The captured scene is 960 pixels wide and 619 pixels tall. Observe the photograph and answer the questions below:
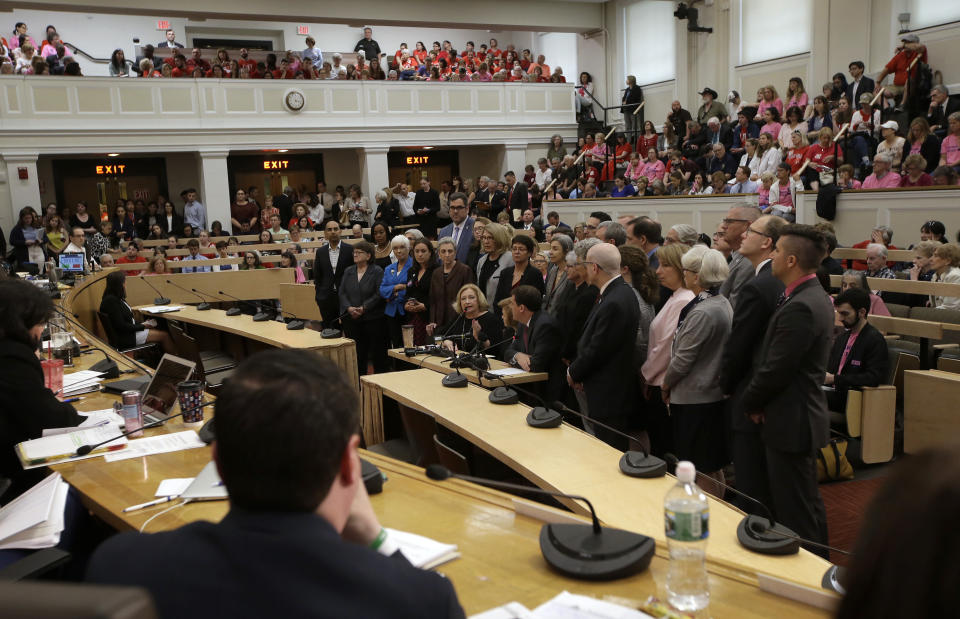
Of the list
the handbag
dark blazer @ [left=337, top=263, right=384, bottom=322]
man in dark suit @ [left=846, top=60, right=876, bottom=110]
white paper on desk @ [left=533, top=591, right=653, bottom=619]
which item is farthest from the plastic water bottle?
man in dark suit @ [left=846, top=60, right=876, bottom=110]

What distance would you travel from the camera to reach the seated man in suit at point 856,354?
524 cm

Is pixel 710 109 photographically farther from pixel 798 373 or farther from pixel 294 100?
pixel 798 373

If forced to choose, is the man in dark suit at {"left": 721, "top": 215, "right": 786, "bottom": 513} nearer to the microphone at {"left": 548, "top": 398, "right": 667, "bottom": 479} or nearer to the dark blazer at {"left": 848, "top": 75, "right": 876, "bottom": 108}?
the microphone at {"left": 548, "top": 398, "right": 667, "bottom": 479}

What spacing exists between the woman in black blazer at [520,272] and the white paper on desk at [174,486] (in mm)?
3734

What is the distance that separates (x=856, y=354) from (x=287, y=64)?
1496 cm

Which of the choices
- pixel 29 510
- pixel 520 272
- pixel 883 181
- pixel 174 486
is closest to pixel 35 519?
pixel 29 510

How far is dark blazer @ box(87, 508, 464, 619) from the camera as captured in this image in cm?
120

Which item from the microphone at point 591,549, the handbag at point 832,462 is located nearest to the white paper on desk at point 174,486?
the microphone at point 591,549

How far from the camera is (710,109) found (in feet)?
49.3

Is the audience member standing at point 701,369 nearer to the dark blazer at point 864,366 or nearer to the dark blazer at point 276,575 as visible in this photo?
the dark blazer at point 864,366

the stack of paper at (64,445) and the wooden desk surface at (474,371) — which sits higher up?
the stack of paper at (64,445)

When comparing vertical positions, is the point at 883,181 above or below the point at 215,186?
below

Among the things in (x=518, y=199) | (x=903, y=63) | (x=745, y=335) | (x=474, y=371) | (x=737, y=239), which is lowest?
(x=474, y=371)

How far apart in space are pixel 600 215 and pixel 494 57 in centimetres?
1334
